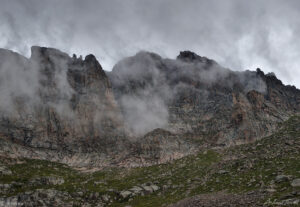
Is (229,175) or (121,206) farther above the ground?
(229,175)

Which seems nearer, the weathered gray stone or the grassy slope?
the weathered gray stone

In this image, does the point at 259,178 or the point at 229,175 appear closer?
the point at 259,178

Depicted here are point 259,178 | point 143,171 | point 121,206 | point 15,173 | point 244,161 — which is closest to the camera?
point 259,178

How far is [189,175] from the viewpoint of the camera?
145m

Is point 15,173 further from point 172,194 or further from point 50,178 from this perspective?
point 172,194

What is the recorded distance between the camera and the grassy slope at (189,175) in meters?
98.2

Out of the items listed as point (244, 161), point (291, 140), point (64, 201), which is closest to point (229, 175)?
point (244, 161)

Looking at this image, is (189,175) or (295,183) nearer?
(295,183)

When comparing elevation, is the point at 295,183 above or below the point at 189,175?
above

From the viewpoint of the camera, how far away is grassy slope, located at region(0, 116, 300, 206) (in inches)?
3868

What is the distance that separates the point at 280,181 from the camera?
77125 mm

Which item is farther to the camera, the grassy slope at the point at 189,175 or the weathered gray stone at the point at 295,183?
the grassy slope at the point at 189,175

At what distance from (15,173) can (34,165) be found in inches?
1074

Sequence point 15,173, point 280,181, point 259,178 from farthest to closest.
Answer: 1. point 15,173
2. point 259,178
3. point 280,181
